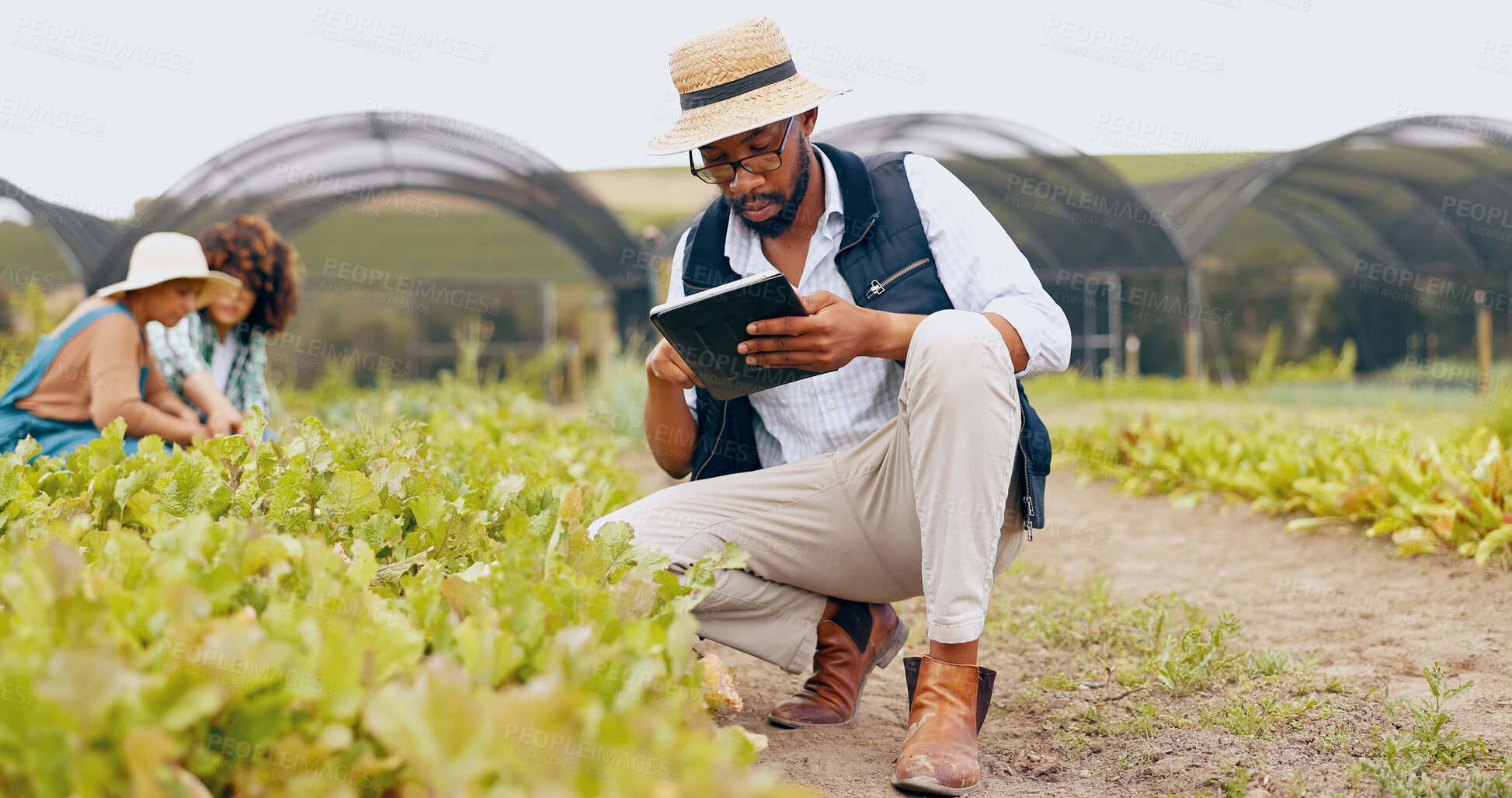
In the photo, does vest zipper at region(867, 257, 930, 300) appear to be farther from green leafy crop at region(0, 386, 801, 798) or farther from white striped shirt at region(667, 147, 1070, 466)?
green leafy crop at region(0, 386, 801, 798)

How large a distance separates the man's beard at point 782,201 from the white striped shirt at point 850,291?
0.21 ft

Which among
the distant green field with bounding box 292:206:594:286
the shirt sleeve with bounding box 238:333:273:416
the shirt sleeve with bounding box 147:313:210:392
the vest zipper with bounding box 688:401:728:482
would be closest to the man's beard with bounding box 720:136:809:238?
the vest zipper with bounding box 688:401:728:482

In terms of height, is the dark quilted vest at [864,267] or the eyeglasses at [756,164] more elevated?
the eyeglasses at [756,164]

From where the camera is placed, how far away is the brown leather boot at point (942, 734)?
73.4 inches

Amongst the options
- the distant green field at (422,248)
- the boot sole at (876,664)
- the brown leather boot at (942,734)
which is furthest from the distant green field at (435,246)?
the brown leather boot at (942,734)

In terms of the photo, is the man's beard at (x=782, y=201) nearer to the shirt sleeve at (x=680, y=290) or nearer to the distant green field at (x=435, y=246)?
the shirt sleeve at (x=680, y=290)

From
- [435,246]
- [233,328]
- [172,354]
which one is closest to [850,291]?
[172,354]

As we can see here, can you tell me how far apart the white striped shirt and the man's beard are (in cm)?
7

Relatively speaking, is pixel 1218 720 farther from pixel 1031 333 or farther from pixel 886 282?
pixel 886 282

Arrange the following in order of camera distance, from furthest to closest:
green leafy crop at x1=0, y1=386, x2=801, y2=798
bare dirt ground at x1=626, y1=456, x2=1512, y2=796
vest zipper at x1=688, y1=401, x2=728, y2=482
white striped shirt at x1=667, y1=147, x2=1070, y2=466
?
vest zipper at x1=688, y1=401, x2=728, y2=482 → white striped shirt at x1=667, y1=147, x2=1070, y2=466 → bare dirt ground at x1=626, y1=456, x2=1512, y2=796 → green leafy crop at x1=0, y1=386, x2=801, y2=798

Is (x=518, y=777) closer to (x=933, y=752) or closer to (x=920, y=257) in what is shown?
(x=933, y=752)

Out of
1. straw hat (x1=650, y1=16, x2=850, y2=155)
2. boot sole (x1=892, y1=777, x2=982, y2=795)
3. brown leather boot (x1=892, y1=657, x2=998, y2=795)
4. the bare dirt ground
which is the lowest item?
Result: the bare dirt ground

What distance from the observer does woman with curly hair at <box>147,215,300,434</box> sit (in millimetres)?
4223

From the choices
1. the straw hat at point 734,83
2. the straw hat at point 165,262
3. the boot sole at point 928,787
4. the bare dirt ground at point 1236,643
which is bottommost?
the bare dirt ground at point 1236,643
